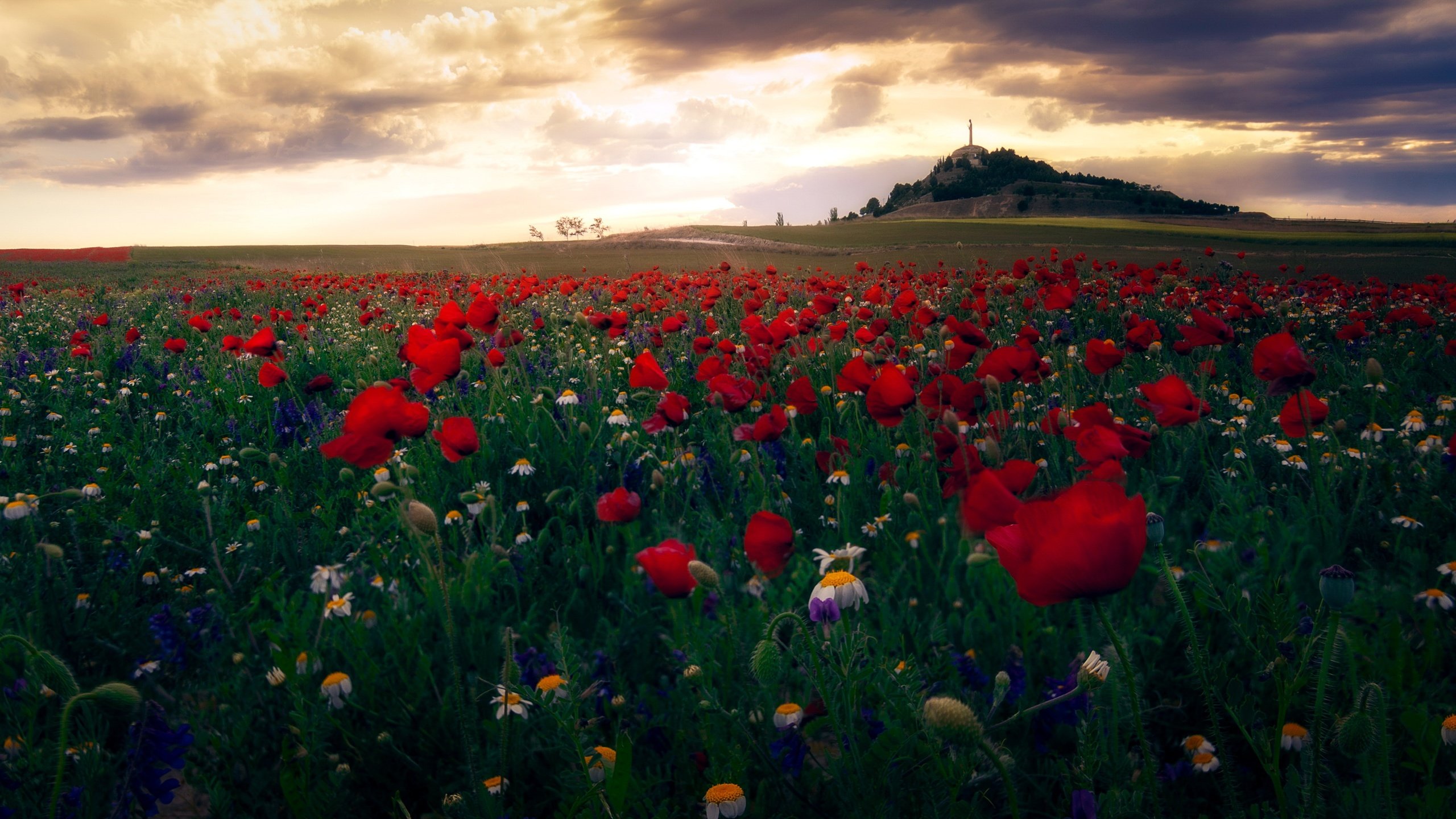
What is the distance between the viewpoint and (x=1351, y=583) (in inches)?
41.3

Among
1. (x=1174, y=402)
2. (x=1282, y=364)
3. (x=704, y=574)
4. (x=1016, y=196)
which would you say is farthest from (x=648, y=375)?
(x=1016, y=196)

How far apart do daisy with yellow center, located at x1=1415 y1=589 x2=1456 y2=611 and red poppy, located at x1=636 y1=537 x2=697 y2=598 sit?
1865 mm

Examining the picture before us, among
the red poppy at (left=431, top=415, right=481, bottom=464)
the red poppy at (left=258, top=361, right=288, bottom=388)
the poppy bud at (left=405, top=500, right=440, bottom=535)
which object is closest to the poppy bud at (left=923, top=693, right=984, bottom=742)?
the poppy bud at (left=405, top=500, right=440, bottom=535)

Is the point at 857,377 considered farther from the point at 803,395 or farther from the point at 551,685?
the point at 551,685

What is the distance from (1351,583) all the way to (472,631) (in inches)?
77.7

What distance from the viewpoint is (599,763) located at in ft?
4.91

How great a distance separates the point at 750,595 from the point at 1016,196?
260 feet

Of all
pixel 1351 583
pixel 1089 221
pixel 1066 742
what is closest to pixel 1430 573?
pixel 1066 742

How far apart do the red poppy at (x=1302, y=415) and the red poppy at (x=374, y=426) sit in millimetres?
2923

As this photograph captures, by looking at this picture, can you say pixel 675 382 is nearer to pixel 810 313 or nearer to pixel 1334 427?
pixel 810 313

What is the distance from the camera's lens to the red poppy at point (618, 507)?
251 centimetres

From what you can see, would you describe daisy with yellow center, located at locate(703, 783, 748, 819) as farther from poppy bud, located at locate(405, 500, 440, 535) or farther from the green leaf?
poppy bud, located at locate(405, 500, 440, 535)

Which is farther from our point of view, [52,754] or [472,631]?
[472,631]

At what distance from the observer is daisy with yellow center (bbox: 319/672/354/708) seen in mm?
1757
